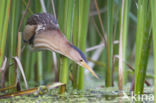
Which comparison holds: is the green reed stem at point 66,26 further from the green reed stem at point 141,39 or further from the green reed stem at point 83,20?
the green reed stem at point 141,39

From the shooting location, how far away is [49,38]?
1873 mm

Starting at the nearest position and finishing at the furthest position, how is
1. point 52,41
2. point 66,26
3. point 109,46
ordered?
point 66,26 < point 52,41 < point 109,46

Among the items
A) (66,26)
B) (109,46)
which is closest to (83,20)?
(66,26)

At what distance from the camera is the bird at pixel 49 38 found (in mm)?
1753

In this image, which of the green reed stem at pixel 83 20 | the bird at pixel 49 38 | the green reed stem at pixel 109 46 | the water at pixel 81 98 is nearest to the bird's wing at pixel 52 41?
the bird at pixel 49 38

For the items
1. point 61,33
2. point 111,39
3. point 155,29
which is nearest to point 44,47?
point 61,33

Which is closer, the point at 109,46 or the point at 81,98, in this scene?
the point at 81,98

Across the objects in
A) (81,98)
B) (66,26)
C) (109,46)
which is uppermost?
(66,26)

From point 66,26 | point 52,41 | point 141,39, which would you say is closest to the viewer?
point 141,39

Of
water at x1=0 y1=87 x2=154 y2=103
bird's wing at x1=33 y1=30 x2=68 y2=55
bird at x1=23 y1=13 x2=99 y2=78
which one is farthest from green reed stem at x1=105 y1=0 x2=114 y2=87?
bird's wing at x1=33 y1=30 x2=68 y2=55

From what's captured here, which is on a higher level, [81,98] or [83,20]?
[83,20]

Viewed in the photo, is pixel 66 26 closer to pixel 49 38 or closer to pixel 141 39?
pixel 49 38

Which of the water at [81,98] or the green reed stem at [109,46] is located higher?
the green reed stem at [109,46]

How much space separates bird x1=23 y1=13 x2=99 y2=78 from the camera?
1.75 metres
